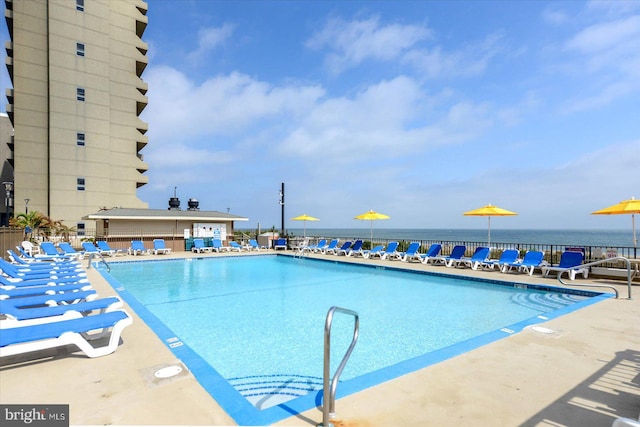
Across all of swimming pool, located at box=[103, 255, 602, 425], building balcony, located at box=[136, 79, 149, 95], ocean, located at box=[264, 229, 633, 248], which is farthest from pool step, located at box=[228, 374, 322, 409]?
building balcony, located at box=[136, 79, 149, 95]

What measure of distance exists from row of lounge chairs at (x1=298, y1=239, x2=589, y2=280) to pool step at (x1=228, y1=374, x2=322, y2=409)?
21.4 ft

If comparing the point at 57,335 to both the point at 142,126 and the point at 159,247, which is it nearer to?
the point at 159,247

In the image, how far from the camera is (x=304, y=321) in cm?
A: 663

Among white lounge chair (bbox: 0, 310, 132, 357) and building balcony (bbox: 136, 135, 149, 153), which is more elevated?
building balcony (bbox: 136, 135, 149, 153)

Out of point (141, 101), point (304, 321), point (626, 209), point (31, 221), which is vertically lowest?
point (304, 321)

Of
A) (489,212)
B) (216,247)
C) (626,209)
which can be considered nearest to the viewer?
(626,209)

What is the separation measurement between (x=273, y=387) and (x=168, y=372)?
46.5 inches

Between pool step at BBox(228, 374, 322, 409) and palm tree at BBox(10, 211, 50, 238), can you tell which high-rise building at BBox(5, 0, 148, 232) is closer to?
palm tree at BBox(10, 211, 50, 238)

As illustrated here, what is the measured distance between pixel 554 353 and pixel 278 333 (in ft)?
13.2

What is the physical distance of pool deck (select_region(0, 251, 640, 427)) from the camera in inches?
102

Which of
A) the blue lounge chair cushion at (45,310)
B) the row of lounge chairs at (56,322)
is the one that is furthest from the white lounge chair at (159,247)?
the blue lounge chair cushion at (45,310)

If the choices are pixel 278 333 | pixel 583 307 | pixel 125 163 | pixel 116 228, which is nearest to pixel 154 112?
pixel 125 163

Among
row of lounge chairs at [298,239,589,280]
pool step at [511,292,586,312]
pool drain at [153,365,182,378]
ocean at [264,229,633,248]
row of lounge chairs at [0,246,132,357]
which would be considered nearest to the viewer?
pool drain at [153,365,182,378]

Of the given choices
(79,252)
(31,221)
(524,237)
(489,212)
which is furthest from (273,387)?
(524,237)
